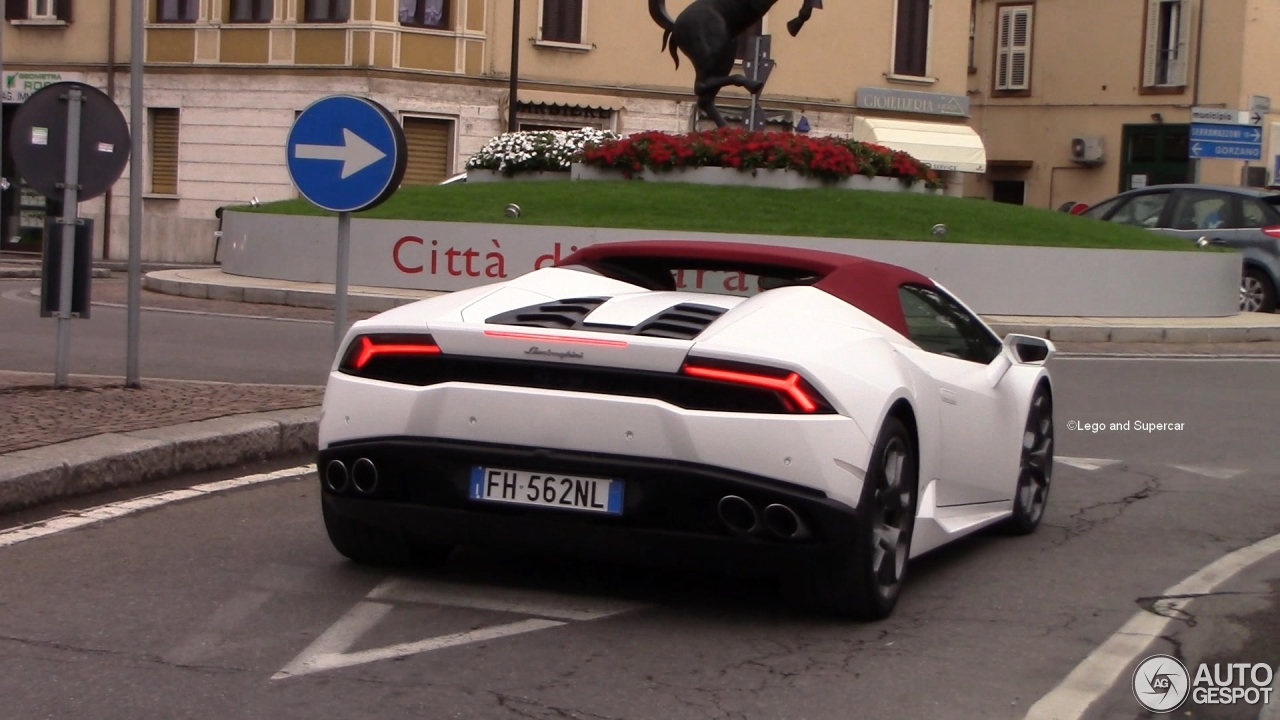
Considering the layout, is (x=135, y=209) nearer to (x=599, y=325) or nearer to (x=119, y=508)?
(x=119, y=508)

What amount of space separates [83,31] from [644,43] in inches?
475

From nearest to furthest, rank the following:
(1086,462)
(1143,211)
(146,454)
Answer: (146,454)
(1086,462)
(1143,211)

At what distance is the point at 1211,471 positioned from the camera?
9484 millimetres

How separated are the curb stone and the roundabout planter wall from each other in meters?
10.9

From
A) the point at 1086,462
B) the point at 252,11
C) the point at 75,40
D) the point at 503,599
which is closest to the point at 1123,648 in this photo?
the point at 503,599

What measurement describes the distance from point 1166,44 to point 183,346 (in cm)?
3583

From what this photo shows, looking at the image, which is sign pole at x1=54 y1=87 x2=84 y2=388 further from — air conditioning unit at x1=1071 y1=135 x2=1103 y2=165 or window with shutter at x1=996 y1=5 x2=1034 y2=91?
window with shutter at x1=996 y1=5 x2=1034 y2=91

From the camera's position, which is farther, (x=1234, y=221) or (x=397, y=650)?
(x=1234, y=221)

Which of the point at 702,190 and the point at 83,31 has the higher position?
the point at 83,31

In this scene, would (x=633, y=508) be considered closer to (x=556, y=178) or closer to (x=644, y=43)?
(x=556, y=178)

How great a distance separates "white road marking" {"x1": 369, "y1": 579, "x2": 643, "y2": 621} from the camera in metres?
5.67

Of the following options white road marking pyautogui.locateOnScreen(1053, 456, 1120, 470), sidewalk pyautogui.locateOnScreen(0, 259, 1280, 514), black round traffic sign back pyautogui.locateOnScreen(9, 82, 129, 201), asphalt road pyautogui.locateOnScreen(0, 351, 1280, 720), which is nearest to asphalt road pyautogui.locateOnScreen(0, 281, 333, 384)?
sidewalk pyautogui.locateOnScreen(0, 259, 1280, 514)

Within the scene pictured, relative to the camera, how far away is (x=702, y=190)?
2272 centimetres

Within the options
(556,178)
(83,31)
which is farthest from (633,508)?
(83,31)
